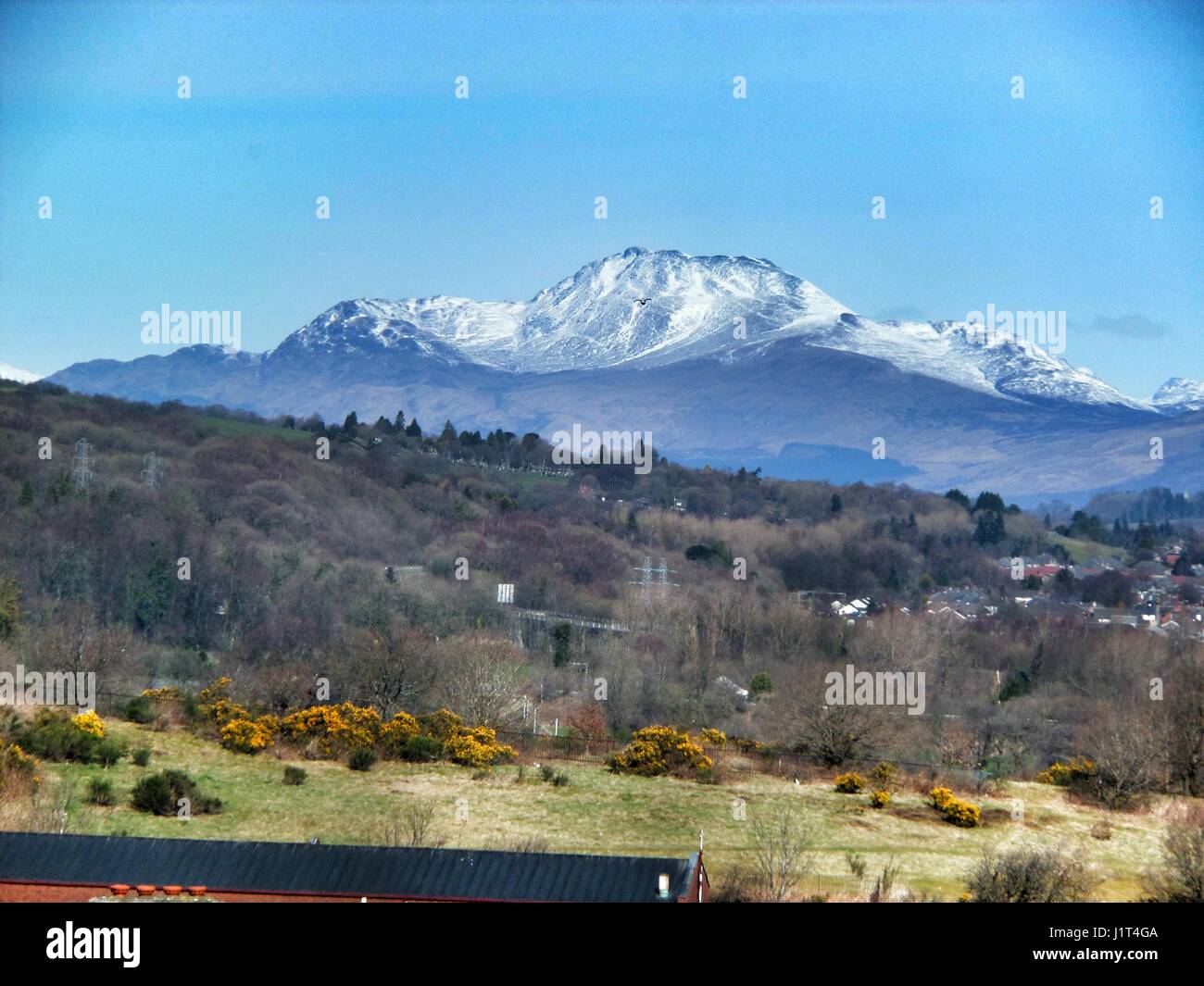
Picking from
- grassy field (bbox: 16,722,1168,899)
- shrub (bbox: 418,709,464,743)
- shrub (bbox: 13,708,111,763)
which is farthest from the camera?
shrub (bbox: 418,709,464,743)

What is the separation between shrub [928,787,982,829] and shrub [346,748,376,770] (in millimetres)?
13159

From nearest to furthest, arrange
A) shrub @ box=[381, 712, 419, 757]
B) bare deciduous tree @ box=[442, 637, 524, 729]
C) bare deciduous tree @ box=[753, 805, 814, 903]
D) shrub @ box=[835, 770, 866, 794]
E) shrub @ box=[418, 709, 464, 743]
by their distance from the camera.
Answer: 1. bare deciduous tree @ box=[753, 805, 814, 903]
2. shrub @ box=[835, 770, 866, 794]
3. shrub @ box=[381, 712, 419, 757]
4. shrub @ box=[418, 709, 464, 743]
5. bare deciduous tree @ box=[442, 637, 524, 729]

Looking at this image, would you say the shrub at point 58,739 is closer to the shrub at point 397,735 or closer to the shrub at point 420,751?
the shrub at point 397,735

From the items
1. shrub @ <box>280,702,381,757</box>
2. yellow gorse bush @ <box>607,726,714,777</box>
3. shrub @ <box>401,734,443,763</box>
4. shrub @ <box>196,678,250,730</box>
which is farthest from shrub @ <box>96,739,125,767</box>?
yellow gorse bush @ <box>607,726,714,777</box>

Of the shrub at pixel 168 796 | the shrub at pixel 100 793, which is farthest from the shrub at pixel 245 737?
the shrub at pixel 100 793

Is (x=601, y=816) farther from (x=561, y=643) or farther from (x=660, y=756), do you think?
(x=561, y=643)

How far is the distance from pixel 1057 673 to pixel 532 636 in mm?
27141

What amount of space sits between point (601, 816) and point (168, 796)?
29.6ft

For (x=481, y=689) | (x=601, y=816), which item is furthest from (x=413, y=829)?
(x=481, y=689)

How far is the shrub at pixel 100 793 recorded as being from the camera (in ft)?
90.6

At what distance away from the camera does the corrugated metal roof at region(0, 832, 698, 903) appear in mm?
19344

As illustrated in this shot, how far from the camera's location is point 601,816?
2953cm

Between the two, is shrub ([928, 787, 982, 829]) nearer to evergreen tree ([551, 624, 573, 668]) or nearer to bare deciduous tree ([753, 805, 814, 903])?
bare deciduous tree ([753, 805, 814, 903])
